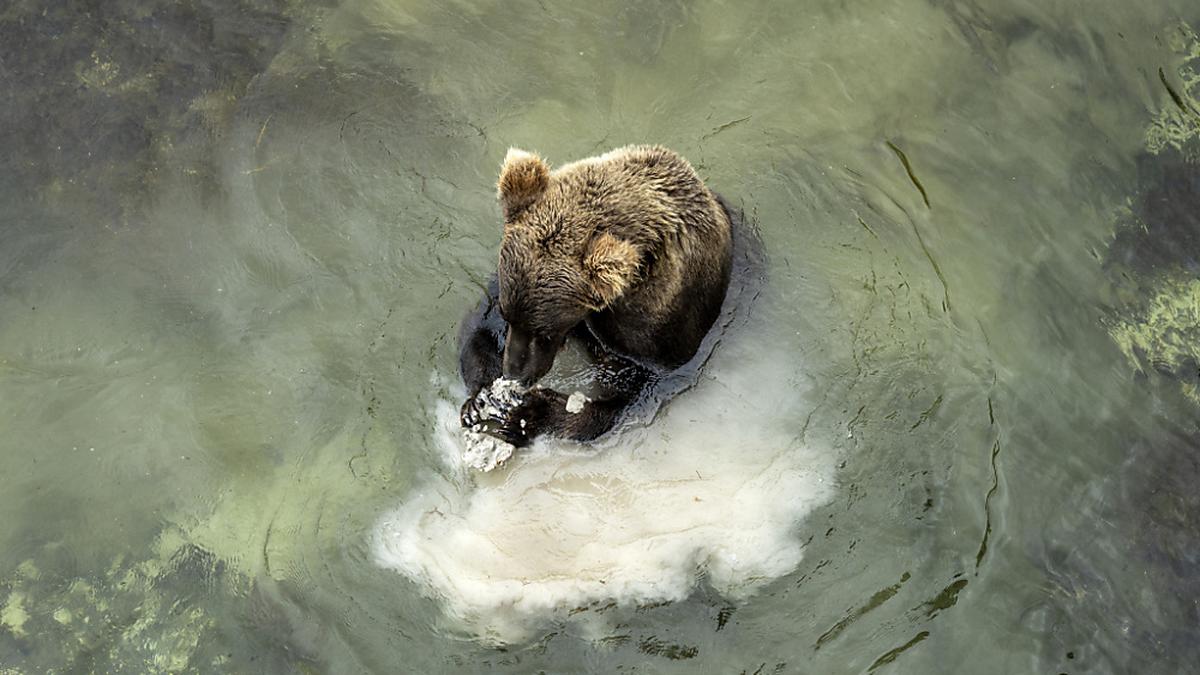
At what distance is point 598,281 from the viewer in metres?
5.54

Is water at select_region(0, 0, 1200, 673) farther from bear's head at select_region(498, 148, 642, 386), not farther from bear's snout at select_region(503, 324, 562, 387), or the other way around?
bear's head at select_region(498, 148, 642, 386)

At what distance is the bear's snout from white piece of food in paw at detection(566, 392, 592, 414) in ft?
2.07

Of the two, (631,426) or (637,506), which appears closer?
(637,506)

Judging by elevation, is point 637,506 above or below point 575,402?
below

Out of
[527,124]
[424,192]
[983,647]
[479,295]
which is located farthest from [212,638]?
[983,647]

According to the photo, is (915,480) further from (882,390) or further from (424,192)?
(424,192)

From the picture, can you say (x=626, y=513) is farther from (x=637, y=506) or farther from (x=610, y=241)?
(x=610, y=241)

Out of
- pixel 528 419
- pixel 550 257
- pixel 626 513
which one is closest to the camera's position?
pixel 550 257

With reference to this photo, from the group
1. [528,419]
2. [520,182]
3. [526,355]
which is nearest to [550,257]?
[520,182]

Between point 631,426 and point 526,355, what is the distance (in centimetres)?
127

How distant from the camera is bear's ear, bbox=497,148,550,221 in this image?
582cm

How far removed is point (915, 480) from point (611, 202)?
9.15 feet

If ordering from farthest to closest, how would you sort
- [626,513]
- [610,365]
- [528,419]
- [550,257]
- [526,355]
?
[610,365] < [626,513] < [528,419] < [526,355] < [550,257]

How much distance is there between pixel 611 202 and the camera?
5848 millimetres
